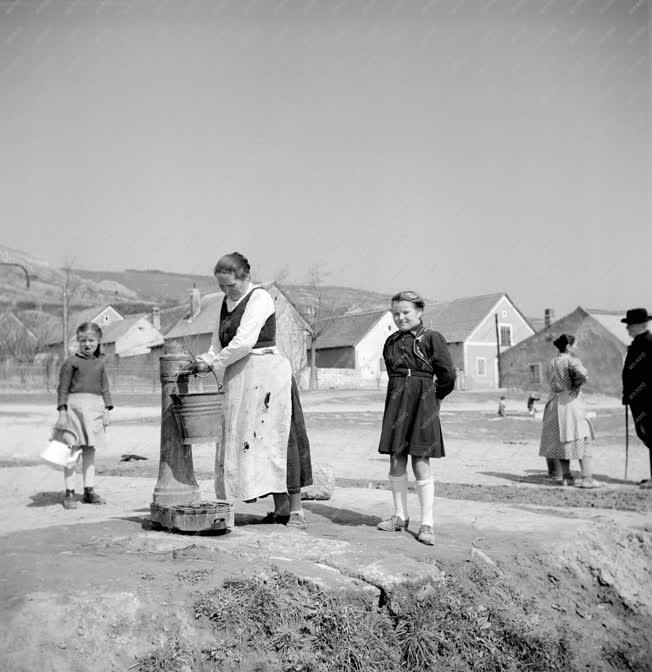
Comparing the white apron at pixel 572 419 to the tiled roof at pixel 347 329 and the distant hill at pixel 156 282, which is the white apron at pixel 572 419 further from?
the distant hill at pixel 156 282

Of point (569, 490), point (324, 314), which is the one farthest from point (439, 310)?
point (569, 490)

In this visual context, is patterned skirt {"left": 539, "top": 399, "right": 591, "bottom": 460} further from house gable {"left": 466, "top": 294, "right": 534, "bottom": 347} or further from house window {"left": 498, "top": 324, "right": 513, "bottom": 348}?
house window {"left": 498, "top": 324, "right": 513, "bottom": 348}

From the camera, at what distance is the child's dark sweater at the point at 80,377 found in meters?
7.37

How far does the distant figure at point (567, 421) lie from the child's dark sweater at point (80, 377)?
215 inches

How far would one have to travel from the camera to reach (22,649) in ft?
10.6

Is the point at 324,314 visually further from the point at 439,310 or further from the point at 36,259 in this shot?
the point at 36,259

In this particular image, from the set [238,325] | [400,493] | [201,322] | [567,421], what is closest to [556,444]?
[567,421]

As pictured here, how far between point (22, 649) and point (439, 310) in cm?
6135

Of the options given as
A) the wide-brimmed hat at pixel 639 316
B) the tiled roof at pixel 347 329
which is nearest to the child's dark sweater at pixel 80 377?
the wide-brimmed hat at pixel 639 316

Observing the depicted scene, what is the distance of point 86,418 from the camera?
735 cm

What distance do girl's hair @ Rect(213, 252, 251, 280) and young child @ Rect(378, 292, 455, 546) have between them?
1.15 metres

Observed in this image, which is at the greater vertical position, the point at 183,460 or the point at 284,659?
the point at 183,460

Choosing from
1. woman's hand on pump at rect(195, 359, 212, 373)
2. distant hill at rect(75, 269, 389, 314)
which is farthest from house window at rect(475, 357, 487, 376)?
distant hill at rect(75, 269, 389, 314)

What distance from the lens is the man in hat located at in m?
9.53
